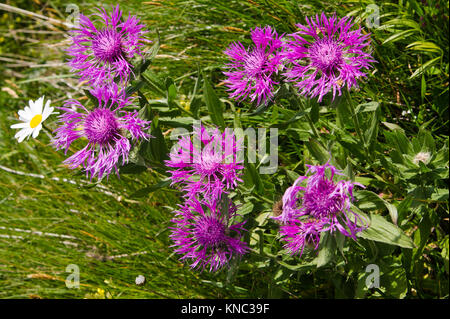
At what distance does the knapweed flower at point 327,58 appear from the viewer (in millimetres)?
1053

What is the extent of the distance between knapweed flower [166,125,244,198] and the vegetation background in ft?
0.75

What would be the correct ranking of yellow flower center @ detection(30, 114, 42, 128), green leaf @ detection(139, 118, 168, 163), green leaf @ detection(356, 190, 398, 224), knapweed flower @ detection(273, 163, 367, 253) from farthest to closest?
yellow flower center @ detection(30, 114, 42, 128) < green leaf @ detection(139, 118, 168, 163) < green leaf @ detection(356, 190, 398, 224) < knapweed flower @ detection(273, 163, 367, 253)

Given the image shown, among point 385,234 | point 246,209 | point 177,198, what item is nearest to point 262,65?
point 246,209

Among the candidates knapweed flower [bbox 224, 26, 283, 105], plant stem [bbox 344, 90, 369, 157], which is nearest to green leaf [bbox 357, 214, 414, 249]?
plant stem [bbox 344, 90, 369, 157]

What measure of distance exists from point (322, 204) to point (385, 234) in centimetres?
21

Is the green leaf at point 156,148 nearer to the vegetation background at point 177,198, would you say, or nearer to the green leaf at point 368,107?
the vegetation background at point 177,198

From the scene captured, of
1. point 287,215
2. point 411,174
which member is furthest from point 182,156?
point 411,174

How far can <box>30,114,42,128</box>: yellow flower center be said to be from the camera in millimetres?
1395

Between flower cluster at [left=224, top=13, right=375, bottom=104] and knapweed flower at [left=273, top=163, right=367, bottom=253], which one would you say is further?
flower cluster at [left=224, top=13, right=375, bottom=104]

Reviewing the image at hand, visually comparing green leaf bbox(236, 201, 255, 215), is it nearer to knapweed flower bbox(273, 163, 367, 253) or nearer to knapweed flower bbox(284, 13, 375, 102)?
knapweed flower bbox(273, 163, 367, 253)

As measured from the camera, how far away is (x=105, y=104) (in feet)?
3.55

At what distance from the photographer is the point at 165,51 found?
214 cm

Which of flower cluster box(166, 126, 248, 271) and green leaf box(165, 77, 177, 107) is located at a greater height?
green leaf box(165, 77, 177, 107)

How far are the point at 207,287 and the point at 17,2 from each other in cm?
256
